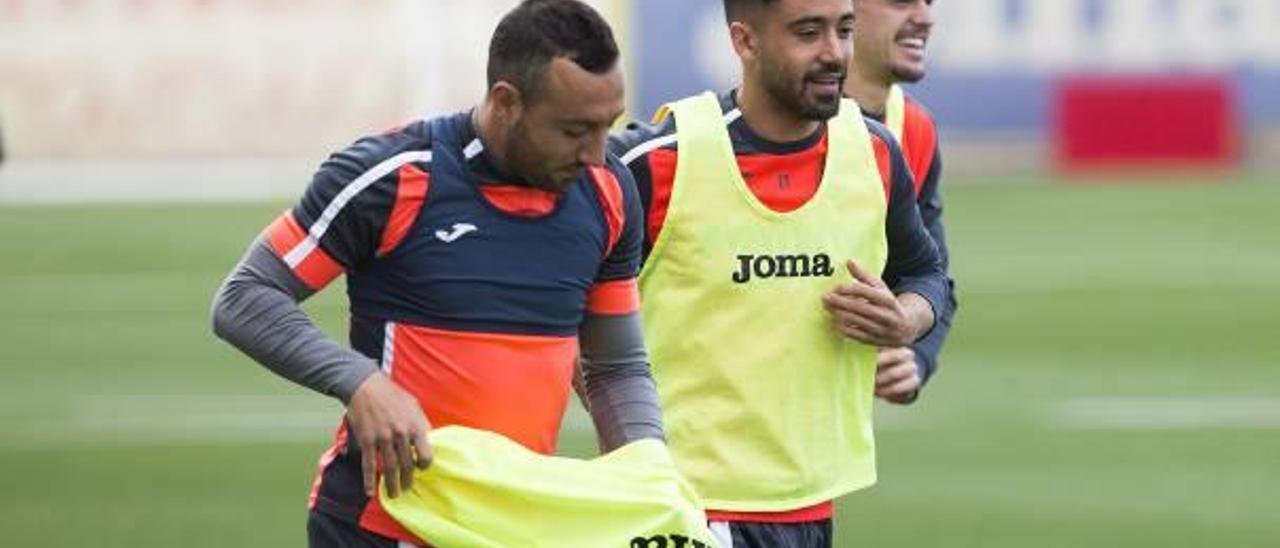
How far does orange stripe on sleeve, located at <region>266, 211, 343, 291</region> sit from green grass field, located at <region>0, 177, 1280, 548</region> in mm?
6533

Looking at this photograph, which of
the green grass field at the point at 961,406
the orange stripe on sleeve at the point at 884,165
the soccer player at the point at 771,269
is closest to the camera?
the soccer player at the point at 771,269

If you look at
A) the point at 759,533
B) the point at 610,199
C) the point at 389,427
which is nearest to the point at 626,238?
the point at 610,199

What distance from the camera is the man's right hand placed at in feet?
17.7

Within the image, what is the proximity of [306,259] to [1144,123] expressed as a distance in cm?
2871

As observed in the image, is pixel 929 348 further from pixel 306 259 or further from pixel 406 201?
pixel 306 259

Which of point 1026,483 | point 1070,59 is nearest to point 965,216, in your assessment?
point 1070,59

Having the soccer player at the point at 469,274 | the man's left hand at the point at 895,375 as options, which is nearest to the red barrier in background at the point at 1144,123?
the man's left hand at the point at 895,375

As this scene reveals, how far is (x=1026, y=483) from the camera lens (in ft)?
44.6

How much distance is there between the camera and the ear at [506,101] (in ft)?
18.2

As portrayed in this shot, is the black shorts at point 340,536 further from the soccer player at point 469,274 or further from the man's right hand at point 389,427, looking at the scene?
the man's right hand at point 389,427

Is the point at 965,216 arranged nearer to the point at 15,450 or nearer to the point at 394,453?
the point at 15,450

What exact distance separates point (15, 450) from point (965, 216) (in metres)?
13.9

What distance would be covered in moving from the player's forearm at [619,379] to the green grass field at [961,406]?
6194mm

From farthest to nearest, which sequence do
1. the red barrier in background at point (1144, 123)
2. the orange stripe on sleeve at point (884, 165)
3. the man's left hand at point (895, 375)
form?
1. the red barrier in background at point (1144, 123)
2. the man's left hand at point (895, 375)
3. the orange stripe on sleeve at point (884, 165)
